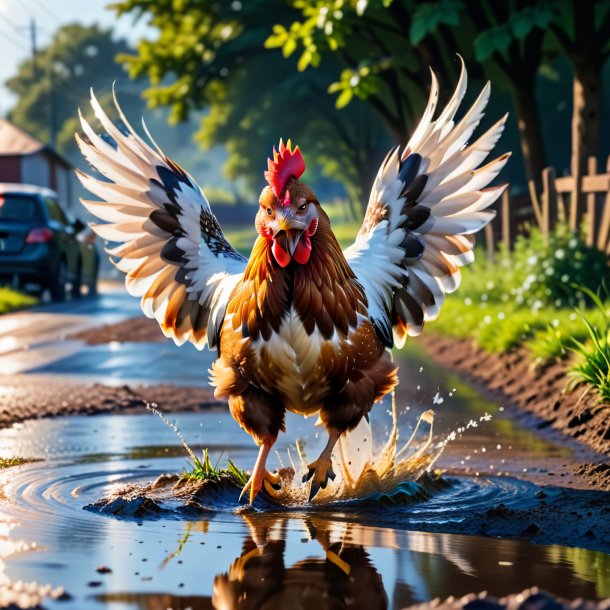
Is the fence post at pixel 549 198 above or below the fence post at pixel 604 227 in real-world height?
above

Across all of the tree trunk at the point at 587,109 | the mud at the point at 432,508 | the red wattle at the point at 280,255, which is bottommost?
the mud at the point at 432,508

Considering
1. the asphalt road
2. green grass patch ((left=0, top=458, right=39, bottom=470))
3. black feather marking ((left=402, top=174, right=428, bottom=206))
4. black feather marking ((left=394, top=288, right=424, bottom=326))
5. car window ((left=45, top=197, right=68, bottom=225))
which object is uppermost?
car window ((left=45, top=197, right=68, bottom=225))

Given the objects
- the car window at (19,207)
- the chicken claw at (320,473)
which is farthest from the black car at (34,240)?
the chicken claw at (320,473)

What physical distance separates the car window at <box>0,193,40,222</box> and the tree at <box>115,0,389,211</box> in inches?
196

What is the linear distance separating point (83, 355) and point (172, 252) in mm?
8821

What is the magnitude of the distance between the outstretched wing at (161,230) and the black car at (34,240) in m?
17.2

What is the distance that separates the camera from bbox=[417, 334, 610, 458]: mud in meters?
9.66

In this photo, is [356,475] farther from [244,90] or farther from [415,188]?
[244,90]

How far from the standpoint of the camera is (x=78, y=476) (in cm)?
812

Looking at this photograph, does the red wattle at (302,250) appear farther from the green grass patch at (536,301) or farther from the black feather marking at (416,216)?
the green grass patch at (536,301)

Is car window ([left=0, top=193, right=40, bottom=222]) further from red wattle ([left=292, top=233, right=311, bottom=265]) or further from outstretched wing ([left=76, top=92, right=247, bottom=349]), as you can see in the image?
red wattle ([left=292, top=233, right=311, bottom=265])

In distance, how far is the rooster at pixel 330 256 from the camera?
6855 mm

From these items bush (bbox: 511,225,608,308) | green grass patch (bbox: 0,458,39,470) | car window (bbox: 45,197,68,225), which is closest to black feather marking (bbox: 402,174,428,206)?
green grass patch (bbox: 0,458,39,470)

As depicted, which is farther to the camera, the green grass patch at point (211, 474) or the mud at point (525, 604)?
the green grass patch at point (211, 474)
